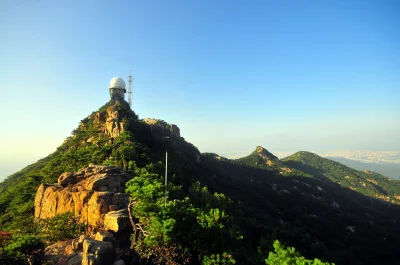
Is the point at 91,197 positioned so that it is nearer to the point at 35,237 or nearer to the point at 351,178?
the point at 35,237

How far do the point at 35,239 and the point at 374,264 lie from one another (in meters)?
60.8

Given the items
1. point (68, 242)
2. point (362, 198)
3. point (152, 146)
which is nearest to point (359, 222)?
point (362, 198)

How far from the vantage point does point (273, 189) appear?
87000mm

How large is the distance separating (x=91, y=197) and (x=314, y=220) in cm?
6391

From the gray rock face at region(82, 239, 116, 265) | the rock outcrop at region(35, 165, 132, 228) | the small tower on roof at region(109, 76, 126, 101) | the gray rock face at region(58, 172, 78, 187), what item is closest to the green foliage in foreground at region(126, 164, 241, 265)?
the rock outcrop at region(35, 165, 132, 228)

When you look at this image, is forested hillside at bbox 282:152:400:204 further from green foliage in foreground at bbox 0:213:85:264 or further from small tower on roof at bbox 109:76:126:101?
green foliage in foreground at bbox 0:213:85:264

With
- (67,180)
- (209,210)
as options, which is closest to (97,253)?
(209,210)

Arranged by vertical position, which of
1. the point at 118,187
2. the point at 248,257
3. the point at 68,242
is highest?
the point at 118,187

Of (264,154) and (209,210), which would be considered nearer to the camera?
(209,210)

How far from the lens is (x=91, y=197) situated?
20969 mm

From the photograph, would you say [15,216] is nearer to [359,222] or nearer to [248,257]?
[248,257]

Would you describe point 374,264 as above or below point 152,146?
below

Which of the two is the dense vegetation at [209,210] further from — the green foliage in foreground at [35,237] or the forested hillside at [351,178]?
the forested hillside at [351,178]

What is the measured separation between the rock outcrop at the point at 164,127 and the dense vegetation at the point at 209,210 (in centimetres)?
358
